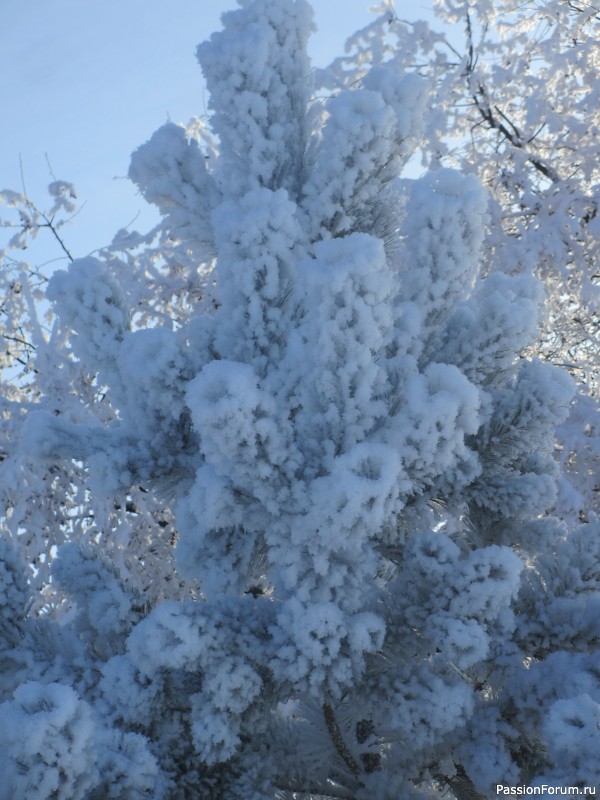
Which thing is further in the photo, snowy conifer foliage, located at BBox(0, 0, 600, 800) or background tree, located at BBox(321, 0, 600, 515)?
background tree, located at BBox(321, 0, 600, 515)

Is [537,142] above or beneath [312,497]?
above

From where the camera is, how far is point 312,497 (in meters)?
2.01

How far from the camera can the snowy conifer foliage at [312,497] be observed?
6.33 ft

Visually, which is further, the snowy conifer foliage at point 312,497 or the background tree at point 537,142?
the background tree at point 537,142

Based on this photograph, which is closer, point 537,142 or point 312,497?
point 312,497

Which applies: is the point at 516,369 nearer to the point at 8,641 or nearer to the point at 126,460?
the point at 126,460

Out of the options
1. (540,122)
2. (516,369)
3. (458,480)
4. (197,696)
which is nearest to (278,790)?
(197,696)

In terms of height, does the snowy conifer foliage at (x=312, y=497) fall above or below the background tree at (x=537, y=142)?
below

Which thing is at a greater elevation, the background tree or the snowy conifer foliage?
the background tree

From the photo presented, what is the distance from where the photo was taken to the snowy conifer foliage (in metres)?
1.93

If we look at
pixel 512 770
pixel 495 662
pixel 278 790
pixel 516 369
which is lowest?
pixel 278 790

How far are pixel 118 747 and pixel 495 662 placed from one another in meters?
1.24

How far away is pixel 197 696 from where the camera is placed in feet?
7.02

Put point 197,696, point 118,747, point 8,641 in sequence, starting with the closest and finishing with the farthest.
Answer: point 118,747, point 197,696, point 8,641
